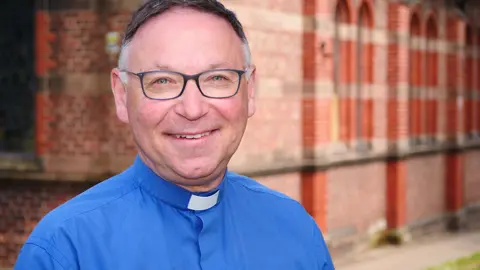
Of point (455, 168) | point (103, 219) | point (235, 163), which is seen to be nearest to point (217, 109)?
point (103, 219)

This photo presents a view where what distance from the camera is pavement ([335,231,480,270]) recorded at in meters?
12.6

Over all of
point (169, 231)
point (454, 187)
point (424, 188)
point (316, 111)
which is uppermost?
point (169, 231)

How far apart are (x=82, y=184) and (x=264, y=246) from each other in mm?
6931

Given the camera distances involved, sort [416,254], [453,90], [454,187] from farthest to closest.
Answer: [453,90] < [454,187] < [416,254]

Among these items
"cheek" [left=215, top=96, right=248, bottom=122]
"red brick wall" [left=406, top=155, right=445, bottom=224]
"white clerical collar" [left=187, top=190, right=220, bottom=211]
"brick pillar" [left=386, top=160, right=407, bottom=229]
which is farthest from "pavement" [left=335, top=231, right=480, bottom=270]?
"cheek" [left=215, top=96, right=248, bottom=122]

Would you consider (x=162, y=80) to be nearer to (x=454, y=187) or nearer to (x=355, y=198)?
(x=355, y=198)

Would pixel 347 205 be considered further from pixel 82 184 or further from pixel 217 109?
pixel 217 109

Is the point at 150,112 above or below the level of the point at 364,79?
above

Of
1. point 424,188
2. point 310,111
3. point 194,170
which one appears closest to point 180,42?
point 194,170

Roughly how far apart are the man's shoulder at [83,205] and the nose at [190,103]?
1.17ft

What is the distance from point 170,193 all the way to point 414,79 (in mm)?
14831

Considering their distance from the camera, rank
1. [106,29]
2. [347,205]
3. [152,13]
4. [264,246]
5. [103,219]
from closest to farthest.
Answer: [152,13], [103,219], [264,246], [106,29], [347,205]

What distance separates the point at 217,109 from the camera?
2039 mm

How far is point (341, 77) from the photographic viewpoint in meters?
13.7
